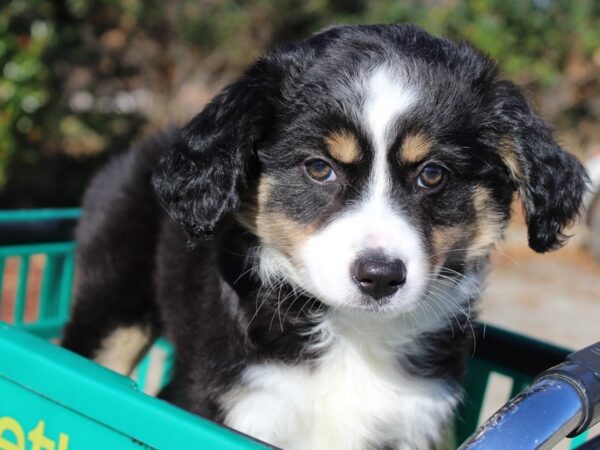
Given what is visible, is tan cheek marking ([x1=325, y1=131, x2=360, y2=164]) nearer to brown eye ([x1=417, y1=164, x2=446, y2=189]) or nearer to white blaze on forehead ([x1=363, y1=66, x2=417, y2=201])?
white blaze on forehead ([x1=363, y1=66, x2=417, y2=201])

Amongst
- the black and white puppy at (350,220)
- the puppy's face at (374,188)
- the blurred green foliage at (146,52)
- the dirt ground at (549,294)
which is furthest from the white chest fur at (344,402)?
the blurred green foliage at (146,52)

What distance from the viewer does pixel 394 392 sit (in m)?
2.50

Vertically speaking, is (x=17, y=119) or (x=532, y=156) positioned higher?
(x=532, y=156)

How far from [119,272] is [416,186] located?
1.52 metres

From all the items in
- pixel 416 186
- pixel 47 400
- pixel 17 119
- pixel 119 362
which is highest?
pixel 416 186

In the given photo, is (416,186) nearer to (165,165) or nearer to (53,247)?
(165,165)

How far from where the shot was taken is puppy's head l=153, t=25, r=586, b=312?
2115 millimetres

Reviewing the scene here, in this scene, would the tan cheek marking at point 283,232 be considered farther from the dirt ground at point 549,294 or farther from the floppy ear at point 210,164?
the dirt ground at point 549,294

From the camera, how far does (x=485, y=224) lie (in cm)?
244

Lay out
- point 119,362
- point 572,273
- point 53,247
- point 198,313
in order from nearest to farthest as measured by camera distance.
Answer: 1. point 198,313
2. point 119,362
3. point 53,247
4. point 572,273

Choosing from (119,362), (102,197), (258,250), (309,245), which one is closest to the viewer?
(309,245)

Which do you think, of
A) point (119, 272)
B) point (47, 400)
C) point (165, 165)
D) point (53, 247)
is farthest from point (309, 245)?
point (53, 247)

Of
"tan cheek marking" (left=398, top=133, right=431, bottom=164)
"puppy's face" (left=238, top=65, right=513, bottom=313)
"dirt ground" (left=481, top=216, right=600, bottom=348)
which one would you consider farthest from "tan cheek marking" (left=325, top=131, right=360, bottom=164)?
"dirt ground" (left=481, top=216, right=600, bottom=348)

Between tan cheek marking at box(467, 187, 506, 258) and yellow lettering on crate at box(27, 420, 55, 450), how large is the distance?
51.1 inches
